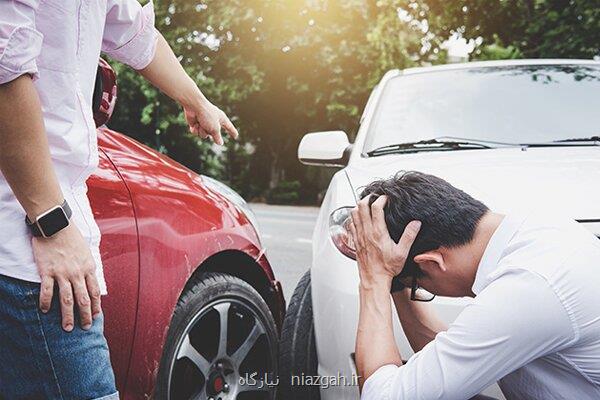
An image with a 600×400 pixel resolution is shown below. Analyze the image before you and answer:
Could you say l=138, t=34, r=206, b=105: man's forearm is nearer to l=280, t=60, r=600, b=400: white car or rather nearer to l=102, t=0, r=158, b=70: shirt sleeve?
l=102, t=0, r=158, b=70: shirt sleeve

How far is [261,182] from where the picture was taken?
27812mm

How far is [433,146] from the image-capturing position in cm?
311

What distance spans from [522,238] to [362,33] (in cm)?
2182

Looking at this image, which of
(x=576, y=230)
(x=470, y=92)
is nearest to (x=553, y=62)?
(x=470, y=92)

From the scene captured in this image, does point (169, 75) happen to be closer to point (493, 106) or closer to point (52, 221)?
point (52, 221)

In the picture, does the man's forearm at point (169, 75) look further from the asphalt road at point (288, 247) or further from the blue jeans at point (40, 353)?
the asphalt road at point (288, 247)

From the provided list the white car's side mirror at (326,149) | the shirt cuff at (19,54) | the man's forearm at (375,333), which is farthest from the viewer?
the white car's side mirror at (326,149)

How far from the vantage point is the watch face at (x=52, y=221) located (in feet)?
4.03

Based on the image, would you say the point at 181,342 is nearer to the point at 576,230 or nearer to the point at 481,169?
the point at 481,169

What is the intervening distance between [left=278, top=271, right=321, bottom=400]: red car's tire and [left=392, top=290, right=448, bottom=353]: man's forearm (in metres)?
0.72

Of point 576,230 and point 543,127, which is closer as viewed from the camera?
point 576,230

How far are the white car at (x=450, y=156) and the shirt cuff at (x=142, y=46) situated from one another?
1.01 metres

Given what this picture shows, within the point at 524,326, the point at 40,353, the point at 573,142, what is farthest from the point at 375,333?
the point at 573,142

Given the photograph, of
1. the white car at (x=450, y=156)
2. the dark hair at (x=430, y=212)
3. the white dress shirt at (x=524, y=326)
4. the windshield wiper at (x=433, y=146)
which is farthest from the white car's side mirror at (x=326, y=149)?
the white dress shirt at (x=524, y=326)
